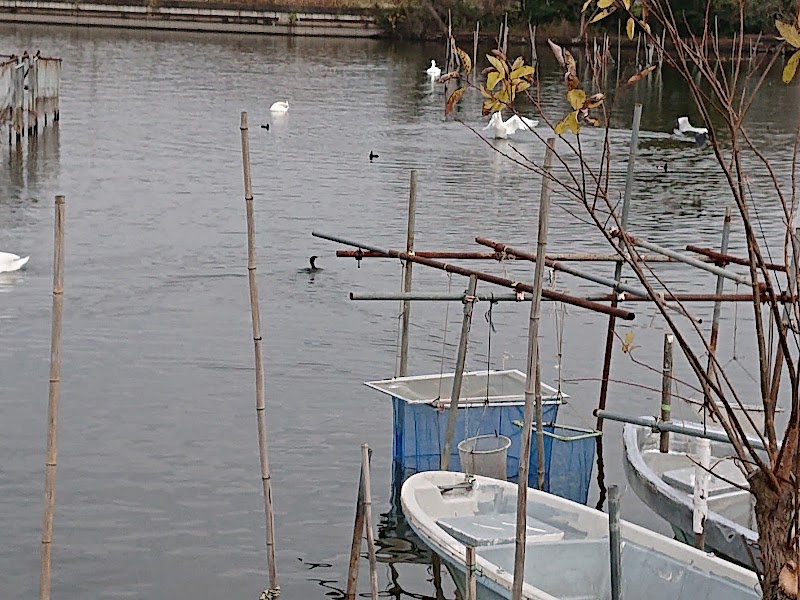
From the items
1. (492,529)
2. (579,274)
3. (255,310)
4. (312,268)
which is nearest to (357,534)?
(255,310)

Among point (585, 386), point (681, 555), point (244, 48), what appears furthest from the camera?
→ point (244, 48)

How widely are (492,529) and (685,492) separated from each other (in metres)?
1.84

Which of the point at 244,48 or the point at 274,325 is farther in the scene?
the point at 244,48

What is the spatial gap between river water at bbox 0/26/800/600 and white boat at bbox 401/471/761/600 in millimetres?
1189

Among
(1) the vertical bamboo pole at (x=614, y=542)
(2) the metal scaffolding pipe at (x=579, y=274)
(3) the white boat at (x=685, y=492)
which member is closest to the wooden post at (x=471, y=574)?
(1) the vertical bamboo pole at (x=614, y=542)

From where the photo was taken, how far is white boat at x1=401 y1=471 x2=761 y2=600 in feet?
23.9

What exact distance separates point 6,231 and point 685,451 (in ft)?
41.9

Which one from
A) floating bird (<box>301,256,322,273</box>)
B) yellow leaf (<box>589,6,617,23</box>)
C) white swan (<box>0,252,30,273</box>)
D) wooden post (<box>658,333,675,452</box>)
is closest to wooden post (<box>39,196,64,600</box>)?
yellow leaf (<box>589,6,617,23</box>)

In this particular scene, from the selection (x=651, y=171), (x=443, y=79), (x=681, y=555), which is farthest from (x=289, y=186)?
(x=443, y=79)

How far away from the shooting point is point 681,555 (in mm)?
7508

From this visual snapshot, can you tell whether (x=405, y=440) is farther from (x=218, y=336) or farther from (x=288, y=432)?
(x=218, y=336)

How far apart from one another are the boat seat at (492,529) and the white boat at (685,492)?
3.67ft

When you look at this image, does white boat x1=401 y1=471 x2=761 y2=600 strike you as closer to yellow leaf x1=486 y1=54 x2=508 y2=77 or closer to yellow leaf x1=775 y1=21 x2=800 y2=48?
yellow leaf x1=486 y1=54 x2=508 y2=77

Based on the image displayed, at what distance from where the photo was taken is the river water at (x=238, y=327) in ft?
33.6
